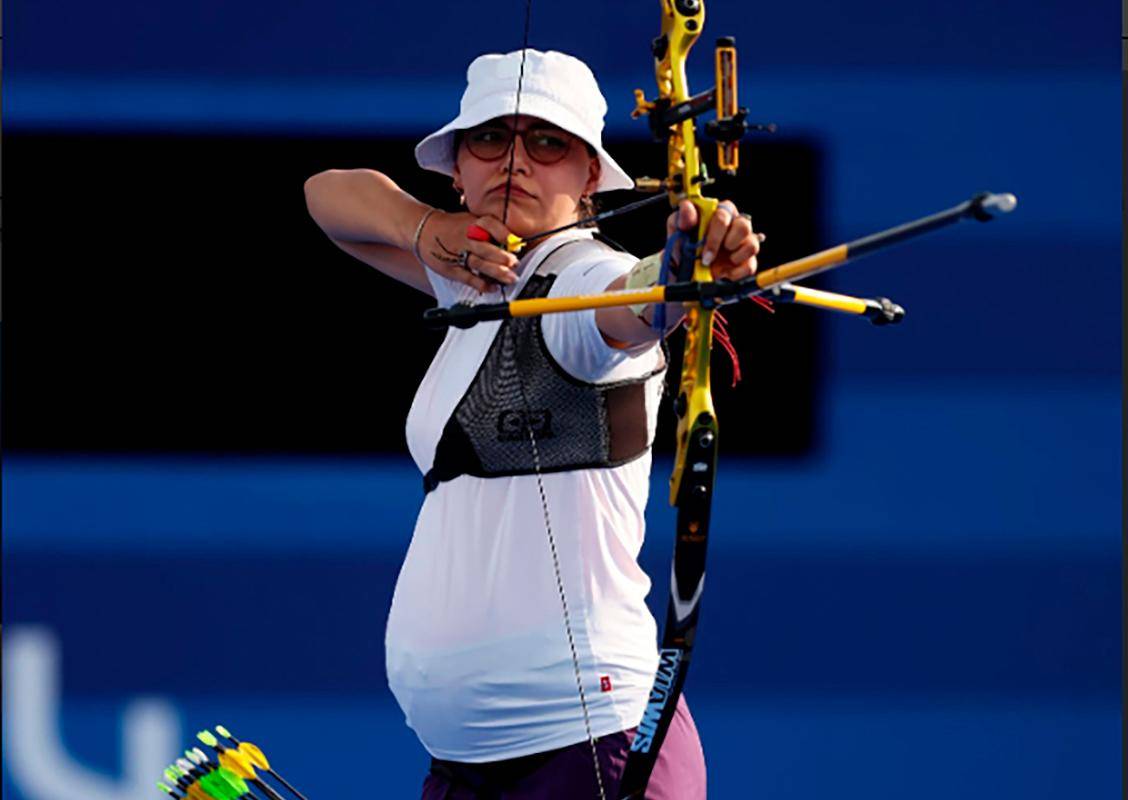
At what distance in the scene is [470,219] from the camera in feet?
6.84

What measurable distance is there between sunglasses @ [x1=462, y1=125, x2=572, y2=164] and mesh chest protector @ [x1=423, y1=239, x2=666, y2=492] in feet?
0.39

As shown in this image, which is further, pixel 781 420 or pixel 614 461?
pixel 781 420

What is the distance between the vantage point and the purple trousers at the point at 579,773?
1.92m

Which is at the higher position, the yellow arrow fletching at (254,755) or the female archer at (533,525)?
the female archer at (533,525)

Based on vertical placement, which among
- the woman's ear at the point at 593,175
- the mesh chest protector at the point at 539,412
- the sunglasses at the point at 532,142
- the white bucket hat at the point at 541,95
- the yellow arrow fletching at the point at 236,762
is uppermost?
the white bucket hat at the point at 541,95

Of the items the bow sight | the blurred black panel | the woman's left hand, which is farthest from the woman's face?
the blurred black panel

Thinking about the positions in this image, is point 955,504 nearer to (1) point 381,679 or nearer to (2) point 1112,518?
(2) point 1112,518

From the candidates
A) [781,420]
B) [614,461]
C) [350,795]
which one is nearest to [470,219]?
[614,461]

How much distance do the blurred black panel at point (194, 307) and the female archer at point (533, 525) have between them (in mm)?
1470

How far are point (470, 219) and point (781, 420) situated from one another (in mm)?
1420

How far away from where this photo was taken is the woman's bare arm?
7.47ft

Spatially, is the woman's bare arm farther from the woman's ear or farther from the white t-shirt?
the white t-shirt

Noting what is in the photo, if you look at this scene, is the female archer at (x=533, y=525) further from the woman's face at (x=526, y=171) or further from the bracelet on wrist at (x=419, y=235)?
the bracelet on wrist at (x=419, y=235)

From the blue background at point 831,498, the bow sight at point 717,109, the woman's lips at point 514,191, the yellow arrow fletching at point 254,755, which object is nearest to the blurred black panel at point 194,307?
the blue background at point 831,498
